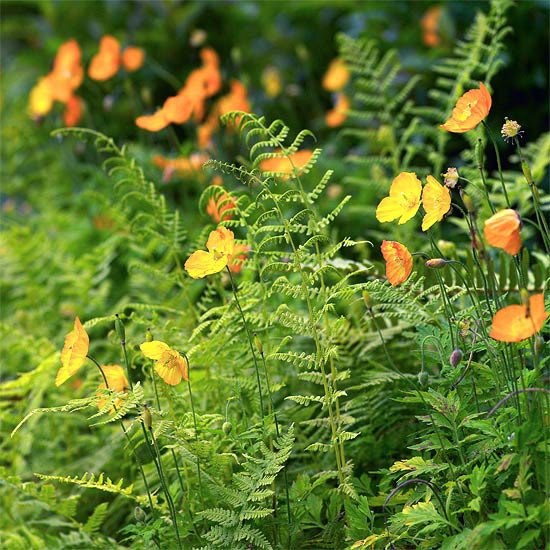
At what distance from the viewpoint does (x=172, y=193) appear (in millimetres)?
3842

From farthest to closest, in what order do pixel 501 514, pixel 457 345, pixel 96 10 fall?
pixel 96 10 → pixel 457 345 → pixel 501 514

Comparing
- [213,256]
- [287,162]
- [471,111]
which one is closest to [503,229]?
[471,111]

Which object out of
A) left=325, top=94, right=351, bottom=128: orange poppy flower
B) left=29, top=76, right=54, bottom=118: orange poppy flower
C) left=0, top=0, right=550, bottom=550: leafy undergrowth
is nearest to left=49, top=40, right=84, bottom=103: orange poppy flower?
left=29, top=76, right=54, bottom=118: orange poppy flower

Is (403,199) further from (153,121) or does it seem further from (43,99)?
(43,99)

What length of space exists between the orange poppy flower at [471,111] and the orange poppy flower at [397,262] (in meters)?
0.21

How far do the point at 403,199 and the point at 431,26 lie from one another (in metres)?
2.40

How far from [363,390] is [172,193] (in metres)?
2.07

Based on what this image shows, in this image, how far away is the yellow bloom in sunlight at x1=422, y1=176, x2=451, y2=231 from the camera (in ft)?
4.67

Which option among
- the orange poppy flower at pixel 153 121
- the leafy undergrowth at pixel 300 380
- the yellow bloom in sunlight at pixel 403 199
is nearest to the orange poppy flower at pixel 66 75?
the leafy undergrowth at pixel 300 380

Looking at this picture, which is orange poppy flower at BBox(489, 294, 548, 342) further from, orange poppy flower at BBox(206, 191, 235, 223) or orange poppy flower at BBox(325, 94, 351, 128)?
orange poppy flower at BBox(325, 94, 351, 128)

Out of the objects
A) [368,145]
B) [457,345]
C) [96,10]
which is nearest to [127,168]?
[457,345]

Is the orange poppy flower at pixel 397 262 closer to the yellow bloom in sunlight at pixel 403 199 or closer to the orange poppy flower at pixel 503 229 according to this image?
the yellow bloom in sunlight at pixel 403 199

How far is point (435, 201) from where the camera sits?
145cm

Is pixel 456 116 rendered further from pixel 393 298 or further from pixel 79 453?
pixel 79 453
